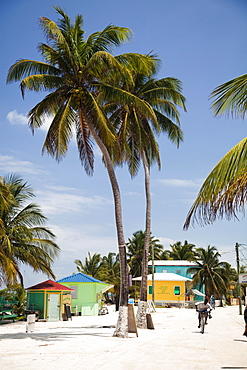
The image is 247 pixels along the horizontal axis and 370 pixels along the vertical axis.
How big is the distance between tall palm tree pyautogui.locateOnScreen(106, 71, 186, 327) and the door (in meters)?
7.12

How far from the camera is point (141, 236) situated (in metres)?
63.0

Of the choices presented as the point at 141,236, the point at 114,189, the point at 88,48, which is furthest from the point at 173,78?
the point at 141,236

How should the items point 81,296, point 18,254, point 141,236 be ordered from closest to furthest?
point 18,254 < point 81,296 < point 141,236

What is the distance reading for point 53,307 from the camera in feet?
83.0

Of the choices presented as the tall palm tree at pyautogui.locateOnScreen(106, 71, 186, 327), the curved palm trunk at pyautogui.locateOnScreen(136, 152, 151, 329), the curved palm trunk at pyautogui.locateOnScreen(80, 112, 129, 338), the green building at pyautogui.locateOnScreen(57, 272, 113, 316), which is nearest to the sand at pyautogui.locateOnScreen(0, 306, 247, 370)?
the curved palm trunk at pyautogui.locateOnScreen(80, 112, 129, 338)

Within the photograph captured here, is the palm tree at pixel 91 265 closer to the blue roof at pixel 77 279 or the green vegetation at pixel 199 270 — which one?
the green vegetation at pixel 199 270

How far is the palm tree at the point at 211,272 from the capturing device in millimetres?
54062

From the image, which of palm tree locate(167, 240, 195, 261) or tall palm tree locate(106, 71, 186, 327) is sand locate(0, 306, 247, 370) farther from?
palm tree locate(167, 240, 195, 261)

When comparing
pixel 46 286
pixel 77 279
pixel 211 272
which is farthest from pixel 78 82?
pixel 211 272

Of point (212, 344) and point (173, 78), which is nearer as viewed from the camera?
point (212, 344)

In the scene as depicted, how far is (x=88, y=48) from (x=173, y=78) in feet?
18.1

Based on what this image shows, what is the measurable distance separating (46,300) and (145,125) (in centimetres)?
1150

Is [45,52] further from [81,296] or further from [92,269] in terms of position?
[92,269]

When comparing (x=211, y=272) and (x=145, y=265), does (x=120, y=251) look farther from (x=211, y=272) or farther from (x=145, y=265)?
(x=211, y=272)
